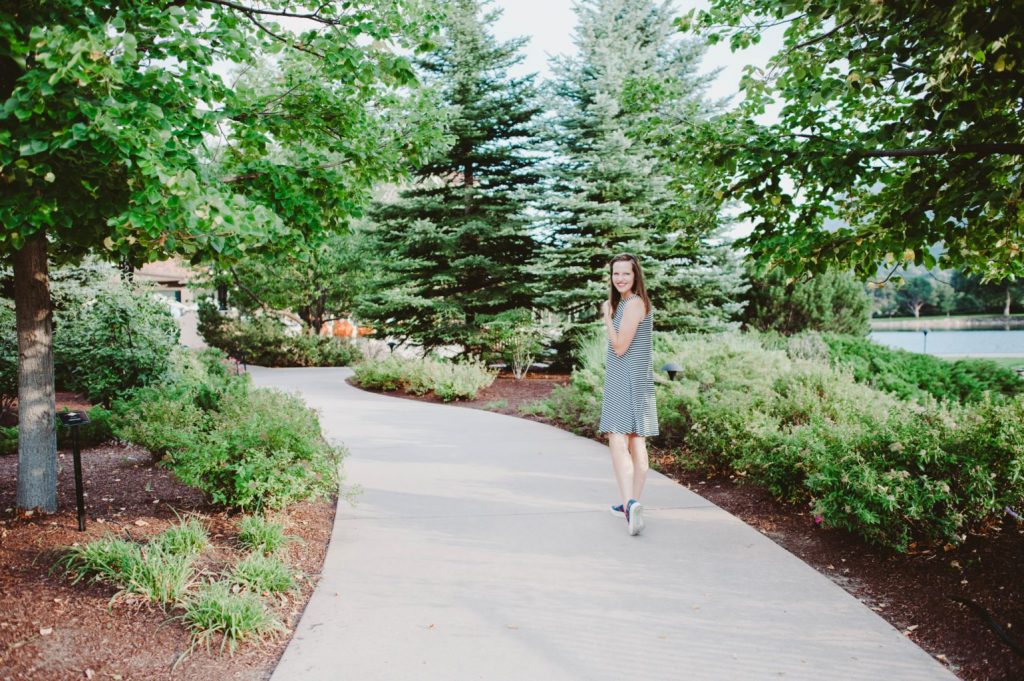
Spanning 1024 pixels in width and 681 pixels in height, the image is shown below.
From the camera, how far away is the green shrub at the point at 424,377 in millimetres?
12195

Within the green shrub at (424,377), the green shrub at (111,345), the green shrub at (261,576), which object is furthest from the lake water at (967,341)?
the green shrub at (261,576)

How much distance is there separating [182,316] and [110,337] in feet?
66.6

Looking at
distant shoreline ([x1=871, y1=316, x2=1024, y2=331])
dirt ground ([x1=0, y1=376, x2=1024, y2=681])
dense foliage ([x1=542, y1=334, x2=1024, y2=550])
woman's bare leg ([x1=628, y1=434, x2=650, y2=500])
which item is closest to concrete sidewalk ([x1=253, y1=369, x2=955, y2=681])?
dirt ground ([x1=0, y1=376, x2=1024, y2=681])

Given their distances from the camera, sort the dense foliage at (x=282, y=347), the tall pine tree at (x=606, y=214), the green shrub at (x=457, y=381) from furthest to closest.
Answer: the dense foliage at (x=282, y=347) → the tall pine tree at (x=606, y=214) → the green shrub at (x=457, y=381)

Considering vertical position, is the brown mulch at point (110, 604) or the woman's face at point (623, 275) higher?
the woman's face at point (623, 275)

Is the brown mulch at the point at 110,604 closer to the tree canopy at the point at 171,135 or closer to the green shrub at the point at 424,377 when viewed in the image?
the tree canopy at the point at 171,135

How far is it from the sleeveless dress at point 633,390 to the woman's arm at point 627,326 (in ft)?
0.15

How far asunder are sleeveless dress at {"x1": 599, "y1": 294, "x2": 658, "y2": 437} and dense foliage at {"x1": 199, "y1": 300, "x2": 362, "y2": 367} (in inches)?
689

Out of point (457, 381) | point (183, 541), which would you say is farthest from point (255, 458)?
point (457, 381)

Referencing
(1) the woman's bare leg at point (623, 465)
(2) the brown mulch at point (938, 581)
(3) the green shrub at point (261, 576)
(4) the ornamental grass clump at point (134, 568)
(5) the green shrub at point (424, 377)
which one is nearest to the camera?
(2) the brown mulch at point (938, 581)

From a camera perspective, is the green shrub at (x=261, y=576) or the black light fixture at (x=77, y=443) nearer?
the green shrub at (x=261, y=576)

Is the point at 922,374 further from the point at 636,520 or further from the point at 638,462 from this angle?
the point at 636,520

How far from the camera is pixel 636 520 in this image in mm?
4738

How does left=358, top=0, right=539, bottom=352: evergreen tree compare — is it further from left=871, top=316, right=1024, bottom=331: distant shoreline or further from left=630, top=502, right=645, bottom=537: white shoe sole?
left=871, top=316, right=1024, bottom=331: distant shoreline
